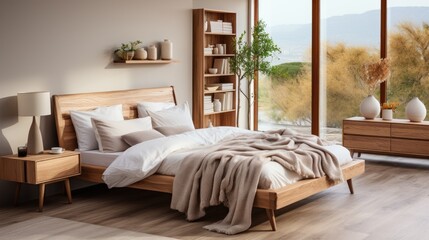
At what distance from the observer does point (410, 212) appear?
568 cm

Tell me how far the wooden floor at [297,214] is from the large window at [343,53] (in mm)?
2154

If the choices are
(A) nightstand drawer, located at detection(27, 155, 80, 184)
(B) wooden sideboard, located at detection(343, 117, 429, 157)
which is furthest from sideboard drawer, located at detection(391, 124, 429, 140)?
(A) nightstand drawer, located at detection(27, 155, 80, 184)

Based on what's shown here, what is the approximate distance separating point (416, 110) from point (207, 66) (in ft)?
8.74

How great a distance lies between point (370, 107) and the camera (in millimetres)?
8141

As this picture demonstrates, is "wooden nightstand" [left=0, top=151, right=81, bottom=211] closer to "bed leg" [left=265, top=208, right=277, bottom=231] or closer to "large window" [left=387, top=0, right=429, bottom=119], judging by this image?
"bed leg" [left=265, top=208, right=277, bottom=231]

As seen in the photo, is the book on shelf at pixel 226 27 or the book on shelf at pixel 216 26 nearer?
the book on shelf at pixel 216 26

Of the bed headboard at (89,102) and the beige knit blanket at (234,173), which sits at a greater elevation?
the bed headboard at (89,102)

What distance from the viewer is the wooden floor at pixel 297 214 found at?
5.04 metres

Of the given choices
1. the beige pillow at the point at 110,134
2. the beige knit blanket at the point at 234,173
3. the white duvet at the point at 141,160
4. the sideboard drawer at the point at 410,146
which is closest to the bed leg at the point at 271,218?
the beige knit blanket at the point at 234,173

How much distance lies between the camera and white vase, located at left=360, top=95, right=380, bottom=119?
26.7ft

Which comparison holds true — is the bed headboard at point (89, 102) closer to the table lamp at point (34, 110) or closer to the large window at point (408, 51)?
the table lamp at point (34, 110)

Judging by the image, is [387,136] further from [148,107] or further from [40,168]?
[40,168]

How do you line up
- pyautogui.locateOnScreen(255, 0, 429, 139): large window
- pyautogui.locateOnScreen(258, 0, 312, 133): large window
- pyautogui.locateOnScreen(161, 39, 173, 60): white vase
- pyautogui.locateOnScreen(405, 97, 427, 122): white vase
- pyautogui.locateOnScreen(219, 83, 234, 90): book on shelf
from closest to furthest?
1. pyautogui.locateOnScreen(161, 39, 173, 60): white vase
2. pyautogui.locateOnScreen(405, 97, 427, 122): white vase
3. pyautogui.locateOnScreen(255, 0, 429, 139): large window
4. pyautogui.locateOnScreen(219, 83, 234, 90): book on shelf
5. pyautogui.locateOnScreen(258, 0, 312, 133): large window

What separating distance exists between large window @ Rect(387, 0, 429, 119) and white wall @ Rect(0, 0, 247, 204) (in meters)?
2.65
